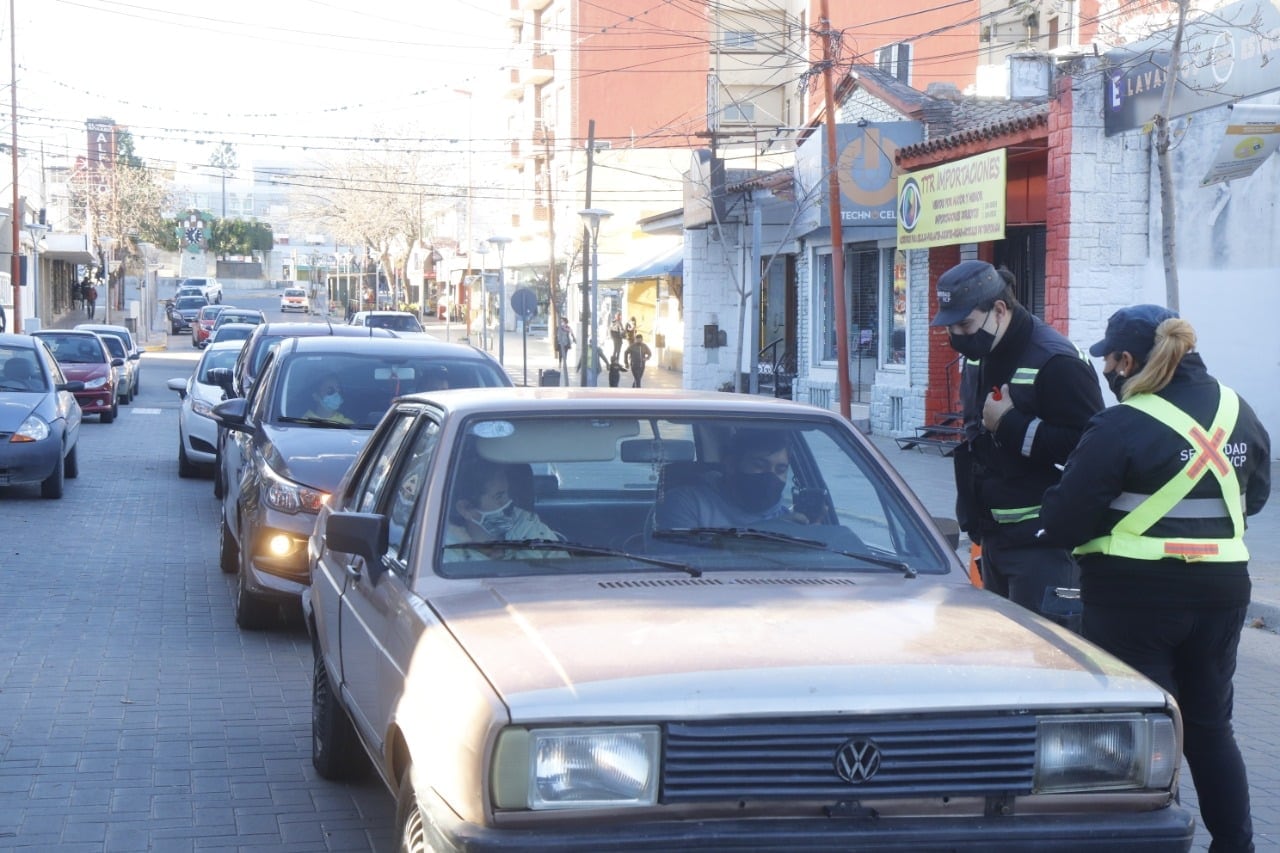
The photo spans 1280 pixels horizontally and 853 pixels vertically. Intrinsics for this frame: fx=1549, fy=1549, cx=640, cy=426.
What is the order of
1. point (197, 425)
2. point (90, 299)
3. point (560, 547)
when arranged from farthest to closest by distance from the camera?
point (90, 299) → point (197, 425) → point (560, 547)

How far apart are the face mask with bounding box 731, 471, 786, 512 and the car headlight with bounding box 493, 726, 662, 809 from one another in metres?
1.56

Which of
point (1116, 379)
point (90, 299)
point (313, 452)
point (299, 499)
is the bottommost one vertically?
point (299, 499)

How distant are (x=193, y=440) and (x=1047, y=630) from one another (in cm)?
1418

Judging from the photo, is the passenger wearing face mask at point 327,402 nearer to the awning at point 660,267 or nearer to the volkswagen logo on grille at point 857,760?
the volkswagen logo on grille at point 857,760

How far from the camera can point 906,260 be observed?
906 inches

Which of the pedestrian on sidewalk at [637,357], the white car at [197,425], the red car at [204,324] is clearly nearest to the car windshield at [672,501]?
the white car at [197,425]

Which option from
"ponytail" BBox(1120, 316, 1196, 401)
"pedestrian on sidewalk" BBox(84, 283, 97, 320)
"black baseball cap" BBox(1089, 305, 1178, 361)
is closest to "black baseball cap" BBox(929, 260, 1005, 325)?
"black baseball cap" BBox(1089, 305, 1178, 361)

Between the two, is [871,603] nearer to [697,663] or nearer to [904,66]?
[697,663]

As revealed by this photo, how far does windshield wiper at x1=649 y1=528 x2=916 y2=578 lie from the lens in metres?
4.61

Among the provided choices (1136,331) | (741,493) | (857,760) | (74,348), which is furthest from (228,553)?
(74,348)

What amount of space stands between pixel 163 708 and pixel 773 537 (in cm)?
377

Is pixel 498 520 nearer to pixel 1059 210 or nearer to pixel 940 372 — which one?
pixel 1059 210

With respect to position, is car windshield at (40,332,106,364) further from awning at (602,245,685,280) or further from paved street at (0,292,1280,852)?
awning at (602,245,685,280)

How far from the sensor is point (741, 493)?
15.9 feet
